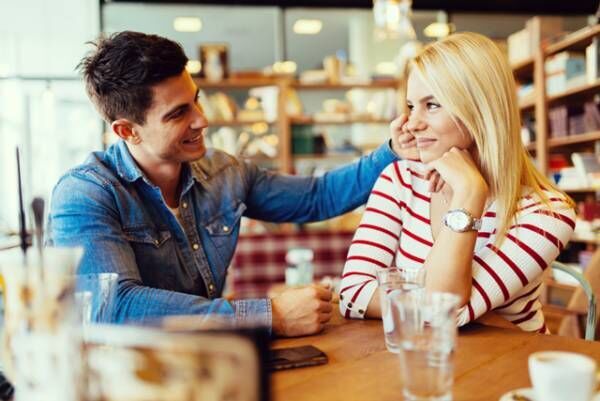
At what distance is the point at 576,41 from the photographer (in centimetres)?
484

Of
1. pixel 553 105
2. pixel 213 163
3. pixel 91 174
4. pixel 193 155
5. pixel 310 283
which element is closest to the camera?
pixel 91 174

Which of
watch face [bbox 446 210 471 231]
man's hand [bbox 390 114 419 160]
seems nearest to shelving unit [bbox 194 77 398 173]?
man's hand [bbox 390 114 419 160]

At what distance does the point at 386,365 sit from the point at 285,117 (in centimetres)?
493

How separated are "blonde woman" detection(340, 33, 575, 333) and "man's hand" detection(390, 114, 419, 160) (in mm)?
37

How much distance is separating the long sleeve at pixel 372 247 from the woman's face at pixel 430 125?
15 centimetres

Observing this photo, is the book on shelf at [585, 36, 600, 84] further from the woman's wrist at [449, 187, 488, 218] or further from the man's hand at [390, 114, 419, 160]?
the woman's wrist at [449, 187, 488, 218]

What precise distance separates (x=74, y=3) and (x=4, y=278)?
647cm

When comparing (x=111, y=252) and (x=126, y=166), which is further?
(x=126, y=166)

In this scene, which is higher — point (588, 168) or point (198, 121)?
point (198, 121)

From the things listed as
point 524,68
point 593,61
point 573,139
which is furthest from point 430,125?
point 524,68

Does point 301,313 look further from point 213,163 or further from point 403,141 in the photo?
point 213,163

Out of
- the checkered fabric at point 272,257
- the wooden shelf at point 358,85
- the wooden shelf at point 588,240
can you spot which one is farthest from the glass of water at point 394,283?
the wooden shelf at point 358,85

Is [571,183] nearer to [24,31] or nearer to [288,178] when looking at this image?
[288,178]

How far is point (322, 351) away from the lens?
1.09m
